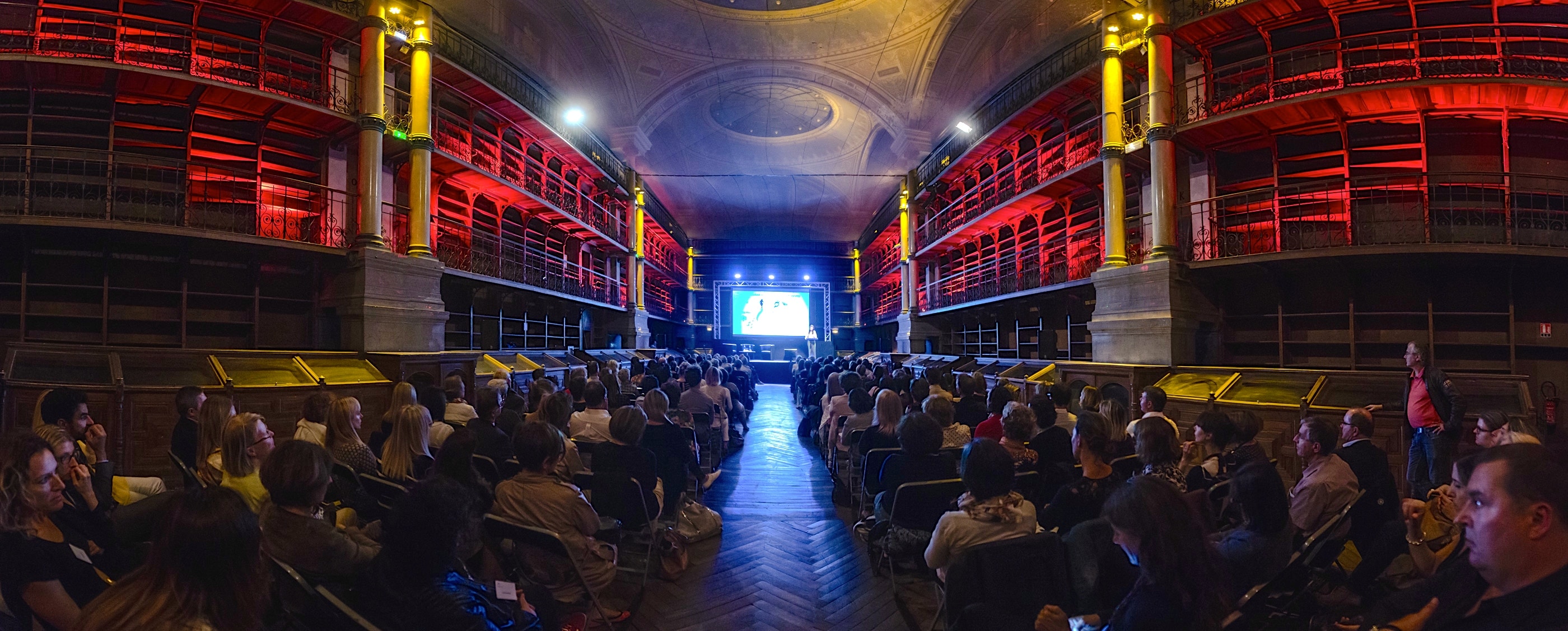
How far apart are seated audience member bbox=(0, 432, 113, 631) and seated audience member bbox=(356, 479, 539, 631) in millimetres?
592

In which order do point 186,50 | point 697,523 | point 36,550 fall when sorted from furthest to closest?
1. point 186,50
2. point 697,523
3. point 36,550

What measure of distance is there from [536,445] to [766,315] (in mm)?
22681

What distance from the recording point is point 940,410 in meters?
3.98

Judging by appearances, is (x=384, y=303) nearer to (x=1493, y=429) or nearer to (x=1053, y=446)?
(x=1053, y=446)

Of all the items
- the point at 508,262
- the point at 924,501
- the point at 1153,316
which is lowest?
the point at 924,501

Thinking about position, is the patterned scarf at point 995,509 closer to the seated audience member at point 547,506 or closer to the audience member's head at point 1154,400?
the seated audience member at point 547,506

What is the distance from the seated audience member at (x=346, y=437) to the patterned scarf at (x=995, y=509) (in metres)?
2.89

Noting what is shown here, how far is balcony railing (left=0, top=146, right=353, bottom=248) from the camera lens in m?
5.79

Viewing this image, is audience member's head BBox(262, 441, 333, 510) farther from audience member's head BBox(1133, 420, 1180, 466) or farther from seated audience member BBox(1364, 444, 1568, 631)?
audience member's head BBox(1133, 420, 1180, 466)

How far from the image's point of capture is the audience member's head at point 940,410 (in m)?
3.98

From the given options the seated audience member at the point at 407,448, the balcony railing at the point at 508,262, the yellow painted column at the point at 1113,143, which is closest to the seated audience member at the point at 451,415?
the seated audience member at the point at 407,448

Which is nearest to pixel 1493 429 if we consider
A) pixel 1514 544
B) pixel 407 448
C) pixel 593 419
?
pixel 1514 544

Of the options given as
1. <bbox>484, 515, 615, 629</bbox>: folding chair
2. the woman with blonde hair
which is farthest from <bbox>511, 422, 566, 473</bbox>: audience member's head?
the woman with blonde hair

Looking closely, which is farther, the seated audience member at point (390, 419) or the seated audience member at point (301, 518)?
the seated audience member at point (390, 419)
